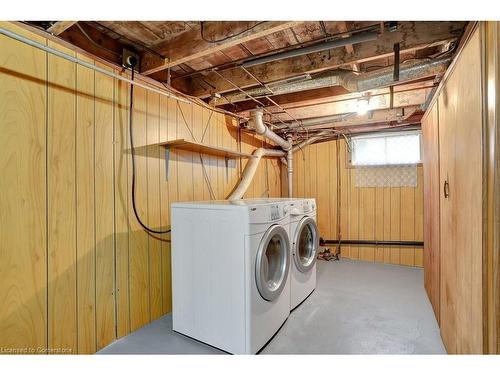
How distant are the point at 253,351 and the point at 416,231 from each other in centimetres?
319

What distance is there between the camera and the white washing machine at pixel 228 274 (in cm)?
164

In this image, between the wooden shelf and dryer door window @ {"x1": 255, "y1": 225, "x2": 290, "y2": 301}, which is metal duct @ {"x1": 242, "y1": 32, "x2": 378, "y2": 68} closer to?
the wooden shelf

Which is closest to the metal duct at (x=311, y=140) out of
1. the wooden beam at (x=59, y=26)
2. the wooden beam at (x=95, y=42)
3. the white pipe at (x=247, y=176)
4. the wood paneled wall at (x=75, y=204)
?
the white pipe at (x=247, y=176)

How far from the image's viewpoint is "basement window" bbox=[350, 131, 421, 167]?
365cm

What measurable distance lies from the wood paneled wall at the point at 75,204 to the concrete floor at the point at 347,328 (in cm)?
30

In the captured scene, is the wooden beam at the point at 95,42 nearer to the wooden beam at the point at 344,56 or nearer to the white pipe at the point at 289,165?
the wooden beam at the point at 344,56

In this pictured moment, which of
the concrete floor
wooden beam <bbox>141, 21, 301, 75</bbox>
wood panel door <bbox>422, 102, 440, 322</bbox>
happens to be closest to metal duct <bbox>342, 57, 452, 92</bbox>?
wood panel door <bbox>422, 102, 440, 322</bbox>

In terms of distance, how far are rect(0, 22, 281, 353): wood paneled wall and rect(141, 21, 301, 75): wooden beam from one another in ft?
1.09

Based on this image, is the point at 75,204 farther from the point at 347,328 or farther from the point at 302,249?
the point at 347,328

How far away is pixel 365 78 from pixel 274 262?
1.67 meters

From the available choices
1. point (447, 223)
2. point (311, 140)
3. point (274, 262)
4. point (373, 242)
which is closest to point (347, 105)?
point (311, 140)

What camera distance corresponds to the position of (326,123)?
3459 mm

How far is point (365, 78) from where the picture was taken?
6.50 ft
